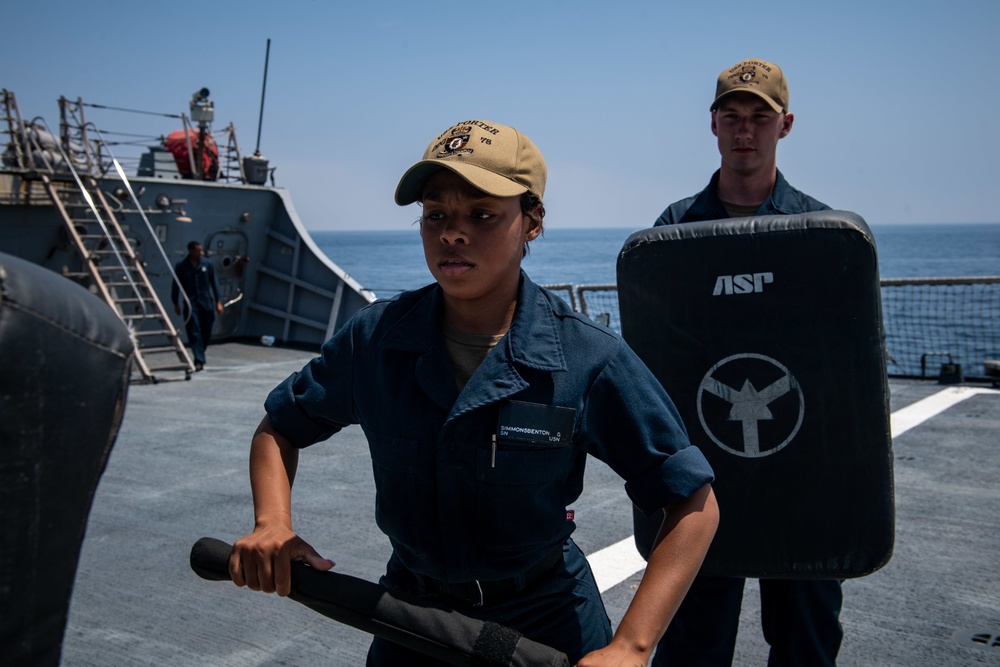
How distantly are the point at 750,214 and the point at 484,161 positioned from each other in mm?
1534

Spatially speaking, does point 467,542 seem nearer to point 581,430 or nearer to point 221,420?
point 581,430

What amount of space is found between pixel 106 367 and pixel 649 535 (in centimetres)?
196

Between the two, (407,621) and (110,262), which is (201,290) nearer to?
(110,262)

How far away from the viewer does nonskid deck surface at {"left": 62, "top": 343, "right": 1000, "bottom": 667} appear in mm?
3904

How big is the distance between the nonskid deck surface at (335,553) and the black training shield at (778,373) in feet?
4.19

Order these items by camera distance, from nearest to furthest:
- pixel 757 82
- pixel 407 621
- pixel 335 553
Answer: pixel 407 621, pixel 757 82, pixel 335 553

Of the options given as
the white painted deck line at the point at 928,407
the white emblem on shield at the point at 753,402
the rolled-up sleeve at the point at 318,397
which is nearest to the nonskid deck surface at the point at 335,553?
the white painted deck line at the point at 928,407

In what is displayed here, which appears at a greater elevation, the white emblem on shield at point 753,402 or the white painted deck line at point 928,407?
the white emblem on shield at point 753,402

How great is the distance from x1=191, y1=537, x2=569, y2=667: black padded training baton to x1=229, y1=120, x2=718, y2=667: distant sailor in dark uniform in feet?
0.16

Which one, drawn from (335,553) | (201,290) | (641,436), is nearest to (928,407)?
(335,553)

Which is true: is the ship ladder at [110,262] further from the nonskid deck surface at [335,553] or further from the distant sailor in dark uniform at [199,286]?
the nonskid deck surface at [335,553]

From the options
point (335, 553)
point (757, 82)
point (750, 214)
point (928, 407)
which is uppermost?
point (757, 82)

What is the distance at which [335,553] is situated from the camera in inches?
202

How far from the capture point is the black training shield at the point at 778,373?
8.59 feet
